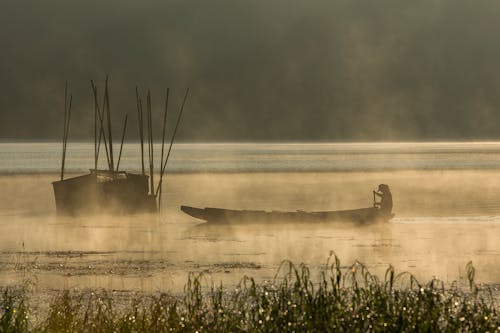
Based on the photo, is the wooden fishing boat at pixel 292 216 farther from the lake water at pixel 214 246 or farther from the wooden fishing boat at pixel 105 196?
the wooden fishing boat at pixel 105 196

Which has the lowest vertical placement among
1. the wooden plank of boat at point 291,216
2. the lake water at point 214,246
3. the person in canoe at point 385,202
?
the lake water at point 214,246

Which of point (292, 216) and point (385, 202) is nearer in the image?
point (292, 216)

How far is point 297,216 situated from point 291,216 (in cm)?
37

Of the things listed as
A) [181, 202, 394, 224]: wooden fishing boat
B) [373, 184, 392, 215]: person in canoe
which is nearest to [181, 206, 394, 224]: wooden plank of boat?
[181, 202, 394, 224]: wooden fishing boat

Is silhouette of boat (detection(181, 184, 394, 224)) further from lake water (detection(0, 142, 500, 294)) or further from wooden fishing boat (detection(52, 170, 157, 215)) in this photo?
wooden fishing boat (detection(52, 170, 157, 215))

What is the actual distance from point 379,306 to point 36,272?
18.7 metres

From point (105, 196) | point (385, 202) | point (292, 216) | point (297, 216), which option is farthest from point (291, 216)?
point (105, 196)

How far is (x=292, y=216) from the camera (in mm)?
50000

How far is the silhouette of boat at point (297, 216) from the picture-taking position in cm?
5009

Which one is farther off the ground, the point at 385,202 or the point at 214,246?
the point at 385,202

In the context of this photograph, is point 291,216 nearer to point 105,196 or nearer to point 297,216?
point 297,216

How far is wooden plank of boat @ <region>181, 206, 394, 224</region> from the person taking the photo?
50094 millimetres

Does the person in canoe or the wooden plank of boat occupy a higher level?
the person in canoe

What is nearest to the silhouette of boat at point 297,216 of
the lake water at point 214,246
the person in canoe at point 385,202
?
the person in canoe at point 385,202
